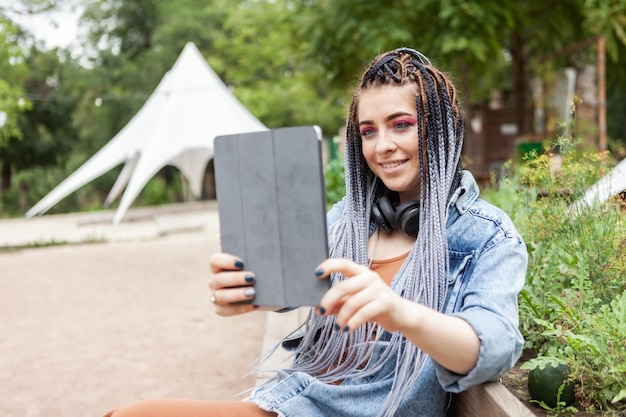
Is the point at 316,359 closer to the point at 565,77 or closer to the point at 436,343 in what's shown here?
the point at 436,343

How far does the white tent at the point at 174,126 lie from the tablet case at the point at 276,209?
1344 cm

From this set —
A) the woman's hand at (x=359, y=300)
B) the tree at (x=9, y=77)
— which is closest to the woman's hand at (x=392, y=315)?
the woman's hand at (x=359, y=300)

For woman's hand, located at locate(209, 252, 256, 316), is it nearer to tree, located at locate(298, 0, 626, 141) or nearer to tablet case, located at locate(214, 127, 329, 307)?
tablet case, located at locate(214, 127, 329, 307)

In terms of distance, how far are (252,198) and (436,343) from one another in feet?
1.53

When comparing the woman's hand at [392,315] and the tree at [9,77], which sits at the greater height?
the tree at [9,77]

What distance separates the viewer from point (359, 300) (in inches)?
47.1

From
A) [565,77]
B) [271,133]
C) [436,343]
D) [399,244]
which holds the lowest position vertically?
[436,343]

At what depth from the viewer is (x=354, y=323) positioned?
1.19 metres

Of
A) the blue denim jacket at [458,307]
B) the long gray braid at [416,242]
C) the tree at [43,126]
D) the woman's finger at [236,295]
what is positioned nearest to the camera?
the woman's finger at [236,295]

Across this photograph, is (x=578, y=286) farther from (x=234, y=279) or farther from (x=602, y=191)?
(x=234, y=279)

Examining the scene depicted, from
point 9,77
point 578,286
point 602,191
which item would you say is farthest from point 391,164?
point 9,77

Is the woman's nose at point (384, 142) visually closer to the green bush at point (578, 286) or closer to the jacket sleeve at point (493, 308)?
the jacket sleeve at point (493, 308)

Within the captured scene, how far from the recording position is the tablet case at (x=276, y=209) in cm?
127

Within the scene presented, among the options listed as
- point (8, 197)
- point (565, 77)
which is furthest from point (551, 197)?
point (8, 197)
